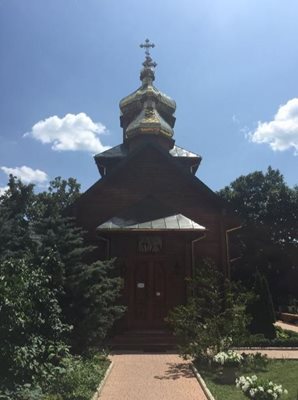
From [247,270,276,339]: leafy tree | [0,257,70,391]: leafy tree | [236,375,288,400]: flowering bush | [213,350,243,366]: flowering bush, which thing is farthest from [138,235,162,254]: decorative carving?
[236,375,288,400]: flowering bush

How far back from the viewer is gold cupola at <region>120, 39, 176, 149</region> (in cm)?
2172

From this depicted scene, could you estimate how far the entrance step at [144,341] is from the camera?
12742 mm

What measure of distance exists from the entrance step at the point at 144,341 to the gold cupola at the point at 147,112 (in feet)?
36.8

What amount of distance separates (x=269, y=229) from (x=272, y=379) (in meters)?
29.7

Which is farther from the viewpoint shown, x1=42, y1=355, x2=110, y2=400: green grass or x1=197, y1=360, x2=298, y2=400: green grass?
x1=197, y1=360, x2=298, y2=400: green grass

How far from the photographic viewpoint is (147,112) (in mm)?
22484

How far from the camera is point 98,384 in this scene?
8164 mm

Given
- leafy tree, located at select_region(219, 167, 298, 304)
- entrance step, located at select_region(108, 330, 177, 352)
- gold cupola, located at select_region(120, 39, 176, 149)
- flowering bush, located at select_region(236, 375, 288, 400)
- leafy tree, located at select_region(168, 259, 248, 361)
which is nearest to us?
flowering bush, located at select_region(236, 375, 288, 400)

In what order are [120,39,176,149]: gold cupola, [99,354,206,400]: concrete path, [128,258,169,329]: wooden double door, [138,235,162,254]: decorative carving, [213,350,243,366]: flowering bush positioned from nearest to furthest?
[99,354,206,400]: concrete path, [213,350,243,366]: flowering bush, [128,258,169,329]: wooden double door, [138,235,162,254]: decorative carving, [120,39,176,149]: gold cupola

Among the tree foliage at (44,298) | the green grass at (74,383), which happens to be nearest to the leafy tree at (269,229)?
the tree foliage at (44,298)

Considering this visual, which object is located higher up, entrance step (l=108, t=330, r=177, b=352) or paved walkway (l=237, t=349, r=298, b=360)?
entrance step (l=108, t=330, r=177, b=352)

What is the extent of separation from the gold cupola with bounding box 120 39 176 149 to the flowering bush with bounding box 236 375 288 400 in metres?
16.0

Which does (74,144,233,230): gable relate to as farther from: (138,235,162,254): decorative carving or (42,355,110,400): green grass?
(42,355,110,400): green grass

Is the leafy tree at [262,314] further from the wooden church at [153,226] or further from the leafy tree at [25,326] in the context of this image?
the leafy tree at [25,326]
